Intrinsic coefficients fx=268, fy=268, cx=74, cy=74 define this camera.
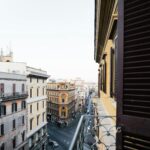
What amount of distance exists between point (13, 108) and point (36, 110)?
22.3 feet

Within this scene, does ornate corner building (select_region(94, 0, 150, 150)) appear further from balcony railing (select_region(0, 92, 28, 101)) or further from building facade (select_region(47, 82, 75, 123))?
building facade (select_region(47, 82, 75, 123))

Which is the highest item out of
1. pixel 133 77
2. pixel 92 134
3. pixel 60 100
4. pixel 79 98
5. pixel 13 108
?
pixel 133 77

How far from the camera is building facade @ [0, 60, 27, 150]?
81.4 ft

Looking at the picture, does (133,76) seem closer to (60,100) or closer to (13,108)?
(13,108)

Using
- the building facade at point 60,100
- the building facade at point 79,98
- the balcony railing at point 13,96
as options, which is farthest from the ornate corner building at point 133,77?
the building facade at point 79,98

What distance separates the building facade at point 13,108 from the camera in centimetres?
2480

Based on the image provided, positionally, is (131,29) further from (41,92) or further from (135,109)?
(41,92)

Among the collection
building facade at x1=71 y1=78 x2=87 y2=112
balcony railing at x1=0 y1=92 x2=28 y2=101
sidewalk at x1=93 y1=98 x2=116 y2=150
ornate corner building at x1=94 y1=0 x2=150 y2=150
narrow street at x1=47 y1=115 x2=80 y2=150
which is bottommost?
narrow street at x1=47 y1=115 x2=80 y2=150

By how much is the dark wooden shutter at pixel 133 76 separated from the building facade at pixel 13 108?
23.0 meters

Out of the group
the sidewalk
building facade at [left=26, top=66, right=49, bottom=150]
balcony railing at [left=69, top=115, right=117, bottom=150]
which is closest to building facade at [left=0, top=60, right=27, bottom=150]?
building facade at [left=26, top=66, right=49, bottom=150]

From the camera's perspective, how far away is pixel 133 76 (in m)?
2.45

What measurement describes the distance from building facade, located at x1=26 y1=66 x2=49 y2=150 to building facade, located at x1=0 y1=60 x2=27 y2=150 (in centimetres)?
135

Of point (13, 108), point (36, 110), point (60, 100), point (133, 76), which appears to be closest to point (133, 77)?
point (133, 76)

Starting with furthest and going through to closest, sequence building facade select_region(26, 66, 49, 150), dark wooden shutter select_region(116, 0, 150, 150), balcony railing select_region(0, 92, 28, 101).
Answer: building facade select_region(26, 66, 49, 150) → balcony railing select_region(0, 92, 28, 101) → dark wooden shutter select_region(116, 0, 150, 150)
